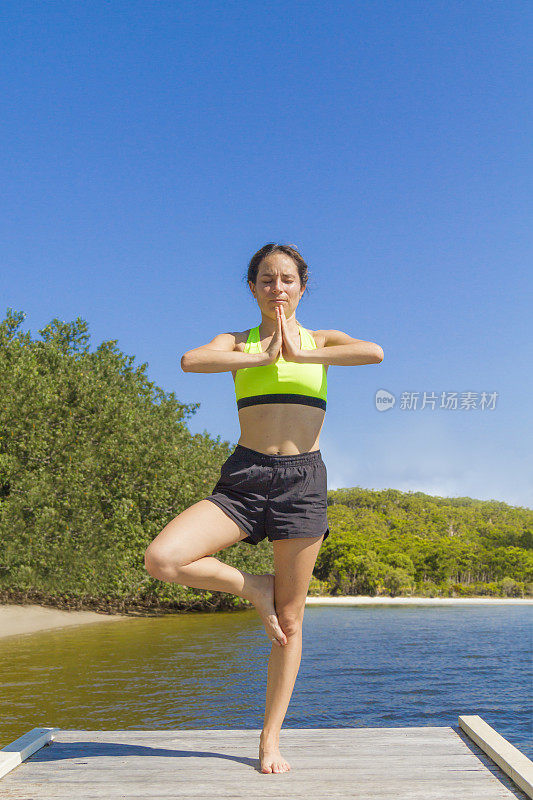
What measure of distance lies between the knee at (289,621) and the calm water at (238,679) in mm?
8041

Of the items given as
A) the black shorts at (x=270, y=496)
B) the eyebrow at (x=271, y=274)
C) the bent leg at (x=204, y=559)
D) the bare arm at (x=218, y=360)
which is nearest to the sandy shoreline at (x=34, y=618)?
the bent leg at (x=204, y=559)

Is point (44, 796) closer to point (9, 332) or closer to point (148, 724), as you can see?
point (148, 724)

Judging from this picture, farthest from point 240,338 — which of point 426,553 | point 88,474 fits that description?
point 426,553

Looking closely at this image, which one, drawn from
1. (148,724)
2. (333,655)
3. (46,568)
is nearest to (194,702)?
(148,724)

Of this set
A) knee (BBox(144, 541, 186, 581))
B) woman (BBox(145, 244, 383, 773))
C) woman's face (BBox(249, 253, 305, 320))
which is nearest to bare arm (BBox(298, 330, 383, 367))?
woman (BBox(145, 244, 383, 773))

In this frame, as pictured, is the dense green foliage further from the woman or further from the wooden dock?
the woman

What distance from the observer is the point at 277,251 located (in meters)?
3.78

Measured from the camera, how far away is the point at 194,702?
13164mm

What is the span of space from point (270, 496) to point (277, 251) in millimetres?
1303

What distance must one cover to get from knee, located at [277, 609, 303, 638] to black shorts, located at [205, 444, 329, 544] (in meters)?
0.41

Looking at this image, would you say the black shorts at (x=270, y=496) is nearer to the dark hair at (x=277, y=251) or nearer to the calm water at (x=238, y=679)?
the dark hair at (x=277, y=251)

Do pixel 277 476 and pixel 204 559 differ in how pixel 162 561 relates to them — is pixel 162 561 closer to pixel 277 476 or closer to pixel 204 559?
pixel 204 559

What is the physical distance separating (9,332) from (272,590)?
2209 centimetres

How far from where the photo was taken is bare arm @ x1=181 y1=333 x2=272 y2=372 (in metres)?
3.45
